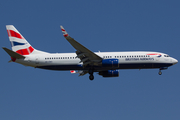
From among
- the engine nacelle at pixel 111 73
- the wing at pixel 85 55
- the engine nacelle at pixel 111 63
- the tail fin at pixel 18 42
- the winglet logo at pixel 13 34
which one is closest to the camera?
the wing at pixel 85 55

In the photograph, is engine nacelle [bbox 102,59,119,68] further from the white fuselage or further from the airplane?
the white fuselage

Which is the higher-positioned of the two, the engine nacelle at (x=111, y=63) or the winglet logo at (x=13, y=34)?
the winglet logo at (x=13, y=34)

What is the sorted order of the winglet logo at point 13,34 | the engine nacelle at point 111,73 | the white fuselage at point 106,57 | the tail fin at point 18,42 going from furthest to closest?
the winglet logo at point 13,34, the engine nacelle at point 111,73, the tail fin at point 18,42, the white fuselage at point 106,57

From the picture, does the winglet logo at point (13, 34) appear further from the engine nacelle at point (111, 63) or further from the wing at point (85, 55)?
the engine nacelle at point (111, 63)

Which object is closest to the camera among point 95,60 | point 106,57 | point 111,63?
point 111,63

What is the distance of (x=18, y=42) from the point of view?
2040 inches

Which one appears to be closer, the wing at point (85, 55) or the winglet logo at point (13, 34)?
the wing at point (85, 55)

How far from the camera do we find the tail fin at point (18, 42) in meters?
51.2

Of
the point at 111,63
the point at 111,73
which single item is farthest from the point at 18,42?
the point at 111,73

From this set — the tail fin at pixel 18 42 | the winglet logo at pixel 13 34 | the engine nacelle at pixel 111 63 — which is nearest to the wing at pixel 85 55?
the engine nacelle at pixel 111 63

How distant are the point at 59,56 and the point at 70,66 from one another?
2559 mm

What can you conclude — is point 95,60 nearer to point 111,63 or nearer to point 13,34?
point 111,63

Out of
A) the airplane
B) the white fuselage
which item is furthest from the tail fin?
the white fuselage

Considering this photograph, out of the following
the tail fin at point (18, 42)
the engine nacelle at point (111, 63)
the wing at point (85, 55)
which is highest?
the tail fin at point (18, 42)
